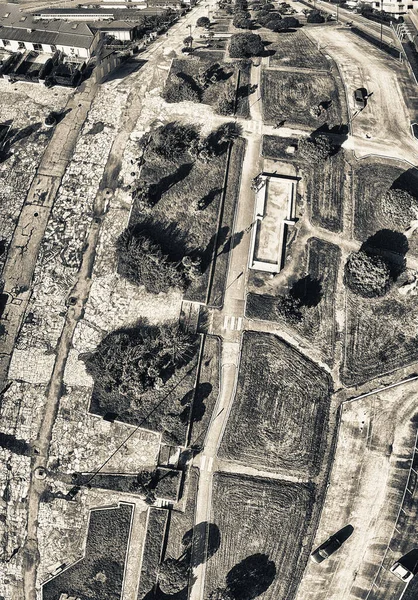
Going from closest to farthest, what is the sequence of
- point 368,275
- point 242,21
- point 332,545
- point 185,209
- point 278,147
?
point 332,545, point 368,275, point 185,209, point 278,147, point 242,21

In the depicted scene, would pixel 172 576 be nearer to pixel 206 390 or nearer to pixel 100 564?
pixel 100 564

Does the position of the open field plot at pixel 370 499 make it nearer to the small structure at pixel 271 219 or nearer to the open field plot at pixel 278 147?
the small structure at pixel 271 219

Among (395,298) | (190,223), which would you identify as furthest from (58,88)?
(395,298)

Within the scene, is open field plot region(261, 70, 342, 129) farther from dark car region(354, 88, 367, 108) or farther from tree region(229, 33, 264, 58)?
tree region(229, 33, 264, 58)

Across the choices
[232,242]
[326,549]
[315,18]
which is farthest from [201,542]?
[315,18]

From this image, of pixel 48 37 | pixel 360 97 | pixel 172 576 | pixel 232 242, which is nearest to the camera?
pixel 172 576

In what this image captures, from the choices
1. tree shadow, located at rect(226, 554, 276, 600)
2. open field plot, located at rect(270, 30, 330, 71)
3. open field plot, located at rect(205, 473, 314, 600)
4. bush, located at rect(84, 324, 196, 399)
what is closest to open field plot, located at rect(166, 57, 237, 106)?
open field plot, located at rect(270, 30, 330, 71)

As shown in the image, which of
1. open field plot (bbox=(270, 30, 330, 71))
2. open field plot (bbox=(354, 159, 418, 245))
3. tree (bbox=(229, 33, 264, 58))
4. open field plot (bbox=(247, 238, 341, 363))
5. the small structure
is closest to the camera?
open field plot (bbox=(247, 238, 341, 363))

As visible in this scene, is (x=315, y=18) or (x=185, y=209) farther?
(x=315, y=18)
